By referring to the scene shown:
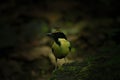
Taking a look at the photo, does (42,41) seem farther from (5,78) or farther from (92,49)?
(5,78)

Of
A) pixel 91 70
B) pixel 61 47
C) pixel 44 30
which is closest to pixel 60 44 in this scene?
pixel 61 47

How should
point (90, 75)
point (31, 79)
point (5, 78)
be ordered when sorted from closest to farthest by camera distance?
point (90, 75) → point (31, 79) → point (5, 78)

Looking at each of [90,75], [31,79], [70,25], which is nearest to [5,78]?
[31,79]

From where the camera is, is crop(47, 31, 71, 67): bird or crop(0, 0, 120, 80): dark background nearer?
crop(47, 31, 71, 67): bird

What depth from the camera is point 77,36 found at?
805 cm

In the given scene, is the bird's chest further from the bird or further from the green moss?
the green moss

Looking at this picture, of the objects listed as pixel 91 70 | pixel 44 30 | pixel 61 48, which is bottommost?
pixel 44 30

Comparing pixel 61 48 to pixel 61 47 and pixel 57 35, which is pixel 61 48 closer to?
pixel 61 47

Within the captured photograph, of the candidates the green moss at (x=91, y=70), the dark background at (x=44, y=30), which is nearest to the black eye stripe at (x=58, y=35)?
the green moss at (x=91, y=70)

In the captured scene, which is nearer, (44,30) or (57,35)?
(57,35)

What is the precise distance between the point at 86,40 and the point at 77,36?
0.30 m

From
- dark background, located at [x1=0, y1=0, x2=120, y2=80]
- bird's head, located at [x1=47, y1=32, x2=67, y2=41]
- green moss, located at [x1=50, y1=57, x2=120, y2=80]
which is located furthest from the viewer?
dark background, located at [x1=0, y1=0, x2=120, y2=80]

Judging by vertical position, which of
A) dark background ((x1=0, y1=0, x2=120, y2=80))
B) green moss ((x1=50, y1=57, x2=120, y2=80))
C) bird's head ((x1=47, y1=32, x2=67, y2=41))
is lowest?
dark background ((x1=0, y1=0, x2=120, y2=80))

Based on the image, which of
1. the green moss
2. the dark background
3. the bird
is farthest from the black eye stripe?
the dark background
